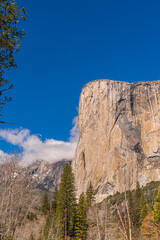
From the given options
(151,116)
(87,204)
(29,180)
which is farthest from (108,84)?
(29,180)

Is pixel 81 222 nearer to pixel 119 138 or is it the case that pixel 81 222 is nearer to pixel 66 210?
pixel 66 210

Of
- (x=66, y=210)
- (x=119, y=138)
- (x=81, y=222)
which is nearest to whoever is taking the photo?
(x=81, y=222)

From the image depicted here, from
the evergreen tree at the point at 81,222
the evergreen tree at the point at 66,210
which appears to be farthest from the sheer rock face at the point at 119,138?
the evergreen tree at the point at 66,210

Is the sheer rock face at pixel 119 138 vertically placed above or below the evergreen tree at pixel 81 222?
above

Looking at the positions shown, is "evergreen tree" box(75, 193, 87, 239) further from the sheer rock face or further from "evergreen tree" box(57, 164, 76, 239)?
the sheer rock face

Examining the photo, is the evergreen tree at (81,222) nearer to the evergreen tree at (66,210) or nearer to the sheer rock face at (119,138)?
the evergreen tree at (66,210)

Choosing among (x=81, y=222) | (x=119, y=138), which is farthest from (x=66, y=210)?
(x=119, y=138)

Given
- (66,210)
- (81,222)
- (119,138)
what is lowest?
(81,222)

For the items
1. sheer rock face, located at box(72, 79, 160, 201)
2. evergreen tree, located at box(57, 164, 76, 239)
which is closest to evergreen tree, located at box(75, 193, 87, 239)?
evergreen tree, located at box(57, 164, 76, 239)
